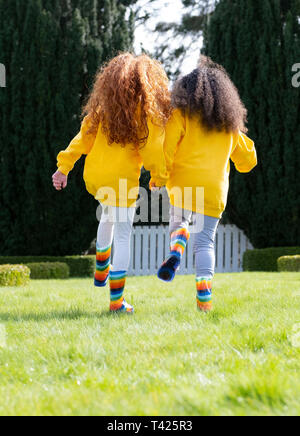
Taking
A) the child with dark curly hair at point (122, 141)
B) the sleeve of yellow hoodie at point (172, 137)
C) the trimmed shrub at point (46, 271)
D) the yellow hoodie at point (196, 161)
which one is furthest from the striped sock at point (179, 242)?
the trimmed shrub at point (46, 271)

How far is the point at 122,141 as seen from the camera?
2.91 m

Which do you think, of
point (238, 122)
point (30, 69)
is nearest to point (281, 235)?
point (30, 69)

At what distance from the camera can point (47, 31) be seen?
31.0ft

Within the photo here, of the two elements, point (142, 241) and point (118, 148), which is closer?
point (118, 148)

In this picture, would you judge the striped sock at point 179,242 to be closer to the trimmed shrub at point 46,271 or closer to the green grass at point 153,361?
the green grass at point 153,361

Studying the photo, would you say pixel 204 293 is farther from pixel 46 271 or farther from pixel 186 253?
pixel 186 253

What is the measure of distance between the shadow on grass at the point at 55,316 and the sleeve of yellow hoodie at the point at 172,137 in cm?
95

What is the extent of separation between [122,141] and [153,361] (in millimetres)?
1453

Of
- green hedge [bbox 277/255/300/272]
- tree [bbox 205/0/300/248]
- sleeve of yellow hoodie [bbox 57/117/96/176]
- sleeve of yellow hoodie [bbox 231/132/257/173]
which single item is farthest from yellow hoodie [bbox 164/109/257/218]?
tree [bbox 205/0/300/248]

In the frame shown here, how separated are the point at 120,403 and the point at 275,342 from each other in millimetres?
895

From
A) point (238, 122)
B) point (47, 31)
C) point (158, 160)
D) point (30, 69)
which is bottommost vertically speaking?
point (158, 160)

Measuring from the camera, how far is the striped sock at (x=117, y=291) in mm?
3004

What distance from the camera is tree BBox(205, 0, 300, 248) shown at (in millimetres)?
9234
